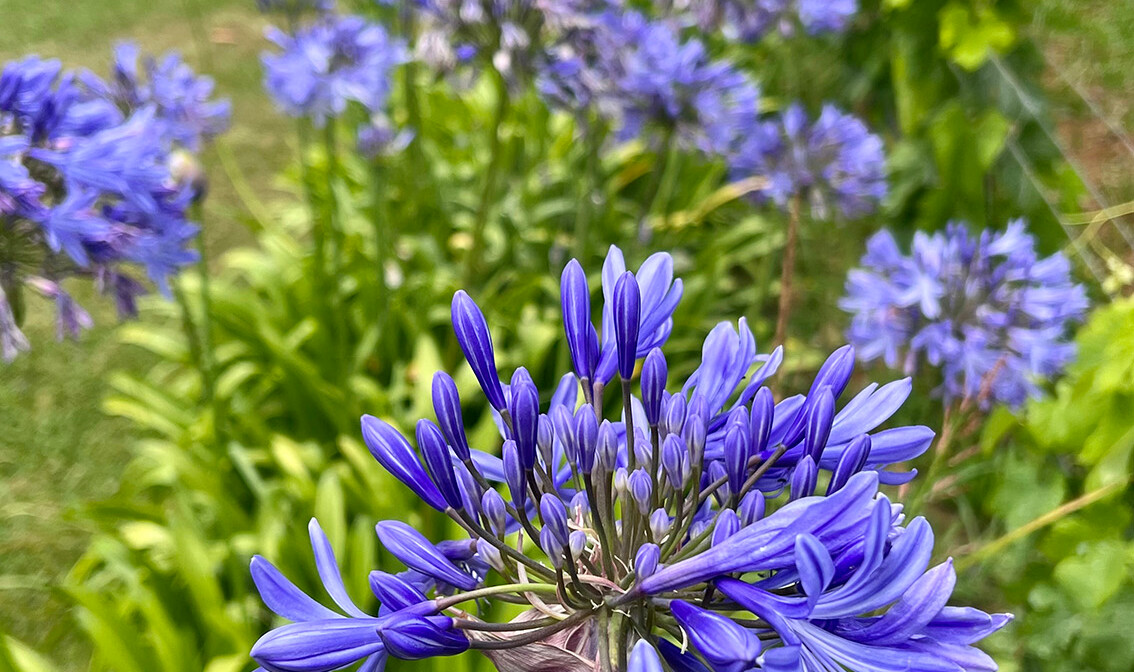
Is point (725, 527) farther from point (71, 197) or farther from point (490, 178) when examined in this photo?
point (490, 178)

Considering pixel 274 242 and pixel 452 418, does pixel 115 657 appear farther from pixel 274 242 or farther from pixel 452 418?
pixel 274 242

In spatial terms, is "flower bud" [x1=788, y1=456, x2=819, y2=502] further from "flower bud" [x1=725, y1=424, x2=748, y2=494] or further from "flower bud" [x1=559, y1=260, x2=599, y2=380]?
"flower bud" [x1=559, y1=260, x2=599, y2=380]

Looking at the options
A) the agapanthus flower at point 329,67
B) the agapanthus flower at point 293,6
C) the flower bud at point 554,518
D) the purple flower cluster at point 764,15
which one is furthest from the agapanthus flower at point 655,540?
the agapanthus flower at point 293,6

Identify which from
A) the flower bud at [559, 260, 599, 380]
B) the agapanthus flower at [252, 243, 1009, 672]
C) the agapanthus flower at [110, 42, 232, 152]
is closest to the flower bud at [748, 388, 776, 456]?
the agapanthus flower at [252, 243, 1009, 672]

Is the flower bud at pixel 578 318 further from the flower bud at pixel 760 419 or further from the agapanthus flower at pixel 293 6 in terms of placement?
the agapanthus flower at pixel 293 6

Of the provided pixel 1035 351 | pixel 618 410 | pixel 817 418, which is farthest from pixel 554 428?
pixel 618 410

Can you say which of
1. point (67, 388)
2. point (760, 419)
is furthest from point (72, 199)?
point (67, 388)
